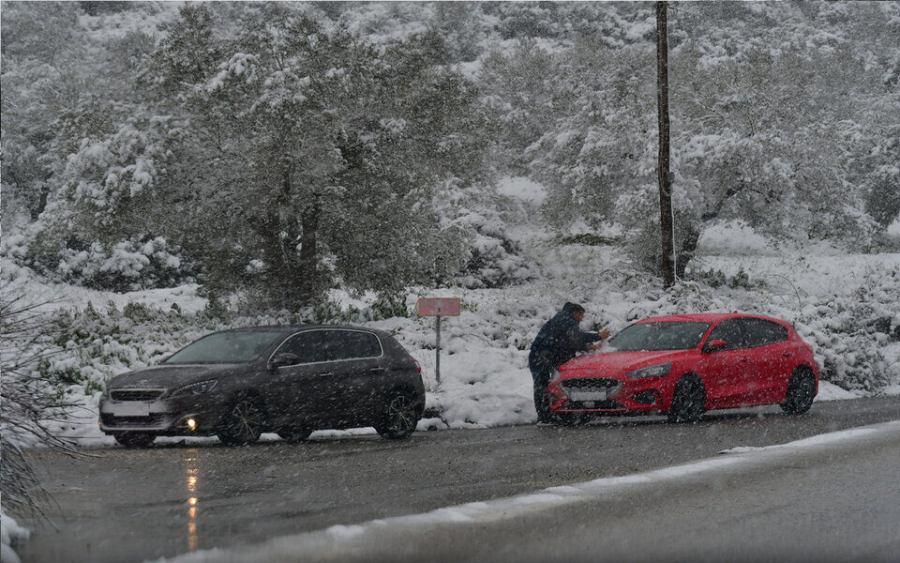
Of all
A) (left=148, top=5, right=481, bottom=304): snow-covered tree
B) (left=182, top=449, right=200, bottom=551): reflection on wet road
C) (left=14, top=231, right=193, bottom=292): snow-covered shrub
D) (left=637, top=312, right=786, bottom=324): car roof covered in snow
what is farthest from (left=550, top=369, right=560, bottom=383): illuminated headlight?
(left=14, top=231, right=193, bottom=292): snow-covered shrub

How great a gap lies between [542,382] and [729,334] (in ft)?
9.74

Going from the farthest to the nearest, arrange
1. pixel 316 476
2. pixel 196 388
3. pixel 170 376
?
pixel 170 376, pixel 196 388, pixel 316 476

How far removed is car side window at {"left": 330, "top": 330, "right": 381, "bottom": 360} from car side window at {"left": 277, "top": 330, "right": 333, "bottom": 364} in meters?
0.15

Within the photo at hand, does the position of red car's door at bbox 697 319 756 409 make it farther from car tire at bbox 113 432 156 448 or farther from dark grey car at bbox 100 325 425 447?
car tire at bbox 113 432 156 448

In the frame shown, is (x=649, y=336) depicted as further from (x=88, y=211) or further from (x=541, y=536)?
(x=88, y=211)

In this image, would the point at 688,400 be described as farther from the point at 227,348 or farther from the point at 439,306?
the point at 227,348

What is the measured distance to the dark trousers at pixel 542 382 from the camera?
49.0 ft

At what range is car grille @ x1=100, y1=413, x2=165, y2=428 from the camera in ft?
38.9

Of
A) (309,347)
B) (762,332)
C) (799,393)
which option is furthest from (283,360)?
(799,393)

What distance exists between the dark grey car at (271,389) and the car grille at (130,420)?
0.04ft

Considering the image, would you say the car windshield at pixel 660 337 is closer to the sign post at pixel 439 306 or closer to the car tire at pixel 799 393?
the car tire at pixel 799 393

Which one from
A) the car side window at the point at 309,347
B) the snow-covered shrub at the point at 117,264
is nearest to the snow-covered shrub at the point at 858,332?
the car side window at the point at 309,347

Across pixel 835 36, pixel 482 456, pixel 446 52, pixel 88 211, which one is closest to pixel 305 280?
pixel 88 211

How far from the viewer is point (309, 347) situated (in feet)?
43.7
